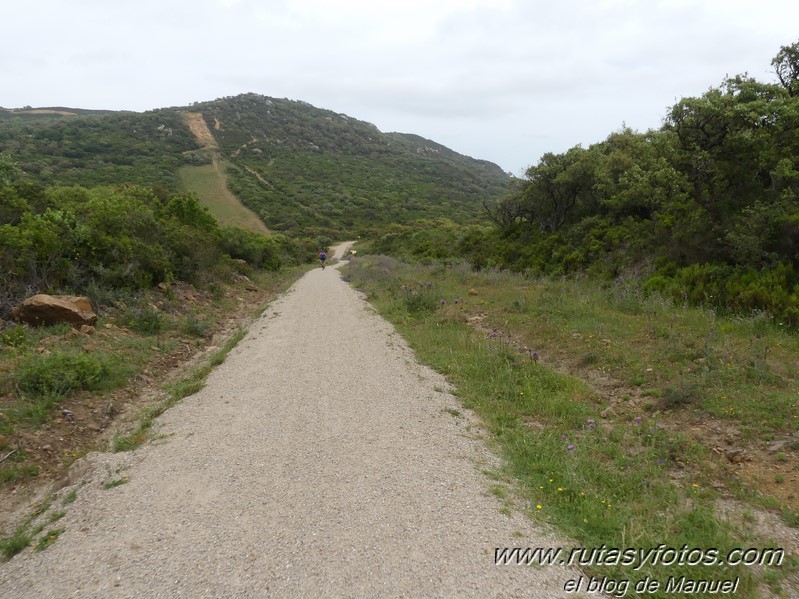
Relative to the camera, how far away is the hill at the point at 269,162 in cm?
5081

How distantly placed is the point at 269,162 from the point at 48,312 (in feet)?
252

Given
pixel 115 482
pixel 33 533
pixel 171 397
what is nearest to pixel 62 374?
pixel 171 397

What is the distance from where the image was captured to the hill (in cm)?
5081

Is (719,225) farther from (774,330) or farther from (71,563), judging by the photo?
(71,563)

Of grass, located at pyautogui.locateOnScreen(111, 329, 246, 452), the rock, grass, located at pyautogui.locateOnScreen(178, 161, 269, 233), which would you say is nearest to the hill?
grass, located at pyautogui.locateOnScreen(178, 161, 269, 233)

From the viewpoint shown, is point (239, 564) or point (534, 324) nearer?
point (239, 564)

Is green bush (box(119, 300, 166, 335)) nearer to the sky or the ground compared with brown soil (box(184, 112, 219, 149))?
nearer to the ground

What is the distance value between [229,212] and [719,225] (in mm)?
54553

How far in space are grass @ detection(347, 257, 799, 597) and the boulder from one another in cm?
640

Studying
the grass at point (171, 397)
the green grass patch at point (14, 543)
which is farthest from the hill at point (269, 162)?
the green grass patch at point (14, 543)

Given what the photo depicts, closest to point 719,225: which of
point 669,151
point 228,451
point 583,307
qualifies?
point 669,151

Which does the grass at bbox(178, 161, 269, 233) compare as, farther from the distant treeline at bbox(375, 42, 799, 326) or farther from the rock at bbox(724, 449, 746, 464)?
the rock at bbox(724, 449, 746, 464)

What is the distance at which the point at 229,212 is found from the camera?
183 feet

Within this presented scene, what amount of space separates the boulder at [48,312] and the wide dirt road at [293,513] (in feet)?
12.9
